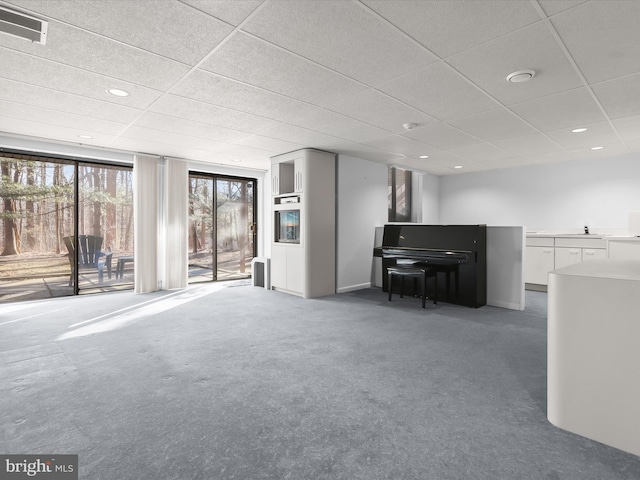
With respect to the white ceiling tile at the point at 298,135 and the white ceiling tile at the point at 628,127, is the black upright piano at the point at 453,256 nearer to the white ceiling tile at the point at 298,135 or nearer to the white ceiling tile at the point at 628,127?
the white ceiling tile at the point at 628,127

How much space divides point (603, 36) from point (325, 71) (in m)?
1.91

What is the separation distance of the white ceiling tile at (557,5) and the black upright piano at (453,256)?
313cm

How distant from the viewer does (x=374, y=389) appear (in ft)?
7.52

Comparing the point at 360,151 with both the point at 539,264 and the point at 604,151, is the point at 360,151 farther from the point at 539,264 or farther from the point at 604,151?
the point at 604,151

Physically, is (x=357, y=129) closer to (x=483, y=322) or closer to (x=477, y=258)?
(x=477, y=258)

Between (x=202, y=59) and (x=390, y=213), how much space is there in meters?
5.49

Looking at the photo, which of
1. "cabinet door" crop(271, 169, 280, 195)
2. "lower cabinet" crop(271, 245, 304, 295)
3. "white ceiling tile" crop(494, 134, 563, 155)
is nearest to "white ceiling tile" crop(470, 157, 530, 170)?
"white ceiling tile" crop(494, 134, 563, 155)

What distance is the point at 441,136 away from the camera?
4703mm

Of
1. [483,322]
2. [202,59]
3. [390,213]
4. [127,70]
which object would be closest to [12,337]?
[127,70]

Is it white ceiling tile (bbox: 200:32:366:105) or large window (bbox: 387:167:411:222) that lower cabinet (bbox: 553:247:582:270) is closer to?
large window (bbox: 387:167:411:222)

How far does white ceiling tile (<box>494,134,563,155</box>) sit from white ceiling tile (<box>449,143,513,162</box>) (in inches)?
5.7

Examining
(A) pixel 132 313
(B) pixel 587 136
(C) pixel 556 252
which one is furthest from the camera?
(C) pixel 556 252

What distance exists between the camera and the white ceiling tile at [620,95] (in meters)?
2.92

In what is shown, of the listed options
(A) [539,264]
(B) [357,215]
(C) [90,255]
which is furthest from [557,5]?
(C) [90,255]
